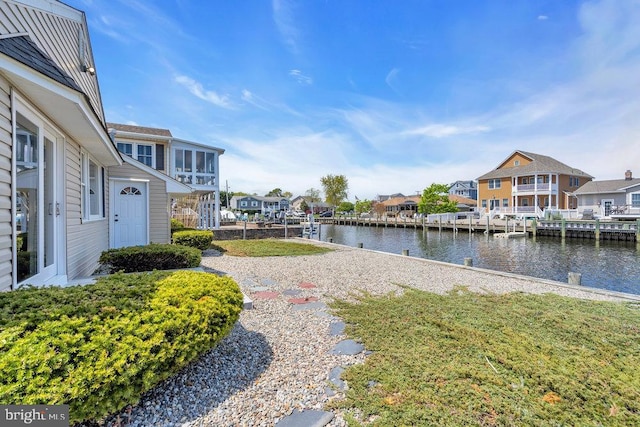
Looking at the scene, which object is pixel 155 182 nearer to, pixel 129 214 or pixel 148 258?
pixel 129 214

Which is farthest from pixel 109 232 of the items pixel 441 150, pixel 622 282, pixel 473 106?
pixel 441 150

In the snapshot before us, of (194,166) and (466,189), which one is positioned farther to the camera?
(466,189)

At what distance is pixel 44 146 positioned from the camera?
4.32 meters

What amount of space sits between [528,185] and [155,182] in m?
38.6

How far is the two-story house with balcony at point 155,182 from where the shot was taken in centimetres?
966

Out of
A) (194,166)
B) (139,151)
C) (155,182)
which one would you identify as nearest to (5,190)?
(155,182)

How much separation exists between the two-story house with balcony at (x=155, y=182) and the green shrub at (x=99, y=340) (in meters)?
7.58

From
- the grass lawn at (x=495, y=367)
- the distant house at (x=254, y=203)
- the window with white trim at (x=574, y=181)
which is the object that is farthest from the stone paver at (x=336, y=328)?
the distant house at (x=254, y=203)

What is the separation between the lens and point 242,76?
13125mm

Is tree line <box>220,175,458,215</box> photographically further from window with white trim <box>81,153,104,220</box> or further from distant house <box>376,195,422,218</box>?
window with white trim <box>81,153,104,220</box>

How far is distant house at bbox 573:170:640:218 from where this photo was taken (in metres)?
28.3

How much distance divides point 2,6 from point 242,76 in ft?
33.9

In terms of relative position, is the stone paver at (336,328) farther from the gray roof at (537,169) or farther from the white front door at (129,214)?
the gray roof at (537,169)

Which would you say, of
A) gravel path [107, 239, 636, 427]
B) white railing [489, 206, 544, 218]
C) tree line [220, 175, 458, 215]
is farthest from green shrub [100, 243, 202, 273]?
tree line [220, 175, 458, 215]
